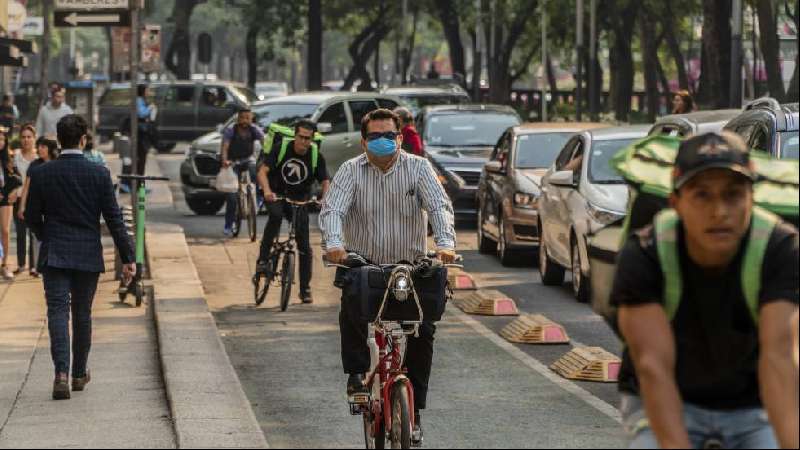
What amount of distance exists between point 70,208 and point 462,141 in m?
15.3

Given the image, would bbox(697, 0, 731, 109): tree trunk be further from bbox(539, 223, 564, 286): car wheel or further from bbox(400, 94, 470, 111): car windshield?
bbox(539, 223, 564, 286): car wheel

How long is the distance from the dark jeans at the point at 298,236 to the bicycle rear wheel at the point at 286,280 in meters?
0.21

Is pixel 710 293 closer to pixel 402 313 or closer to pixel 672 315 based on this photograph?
pixel 672 315

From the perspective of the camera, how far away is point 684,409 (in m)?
4.76

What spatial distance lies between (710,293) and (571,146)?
1386 centimetres

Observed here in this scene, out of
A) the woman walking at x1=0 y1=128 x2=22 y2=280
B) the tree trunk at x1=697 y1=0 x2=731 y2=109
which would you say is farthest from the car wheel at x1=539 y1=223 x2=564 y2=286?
the tree trunk at x1=697 y1=0 x2=731 y2=109

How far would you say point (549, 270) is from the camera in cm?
1823

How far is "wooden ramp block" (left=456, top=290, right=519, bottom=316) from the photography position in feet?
51.9

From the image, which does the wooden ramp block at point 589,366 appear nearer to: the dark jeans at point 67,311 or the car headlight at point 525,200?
the dark jeans at point 67,311

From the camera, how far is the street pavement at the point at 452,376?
9789 mm

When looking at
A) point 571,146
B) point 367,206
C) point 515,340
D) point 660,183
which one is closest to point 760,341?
point 660,183

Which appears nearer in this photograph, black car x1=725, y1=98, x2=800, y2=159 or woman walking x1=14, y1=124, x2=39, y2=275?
black car x1=725, y1=98, x2=800, y2=159

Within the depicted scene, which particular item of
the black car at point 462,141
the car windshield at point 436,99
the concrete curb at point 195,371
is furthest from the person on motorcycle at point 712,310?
the car windshield at point 436,99

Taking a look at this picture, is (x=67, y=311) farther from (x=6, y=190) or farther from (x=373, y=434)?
(x=6, y=190)
